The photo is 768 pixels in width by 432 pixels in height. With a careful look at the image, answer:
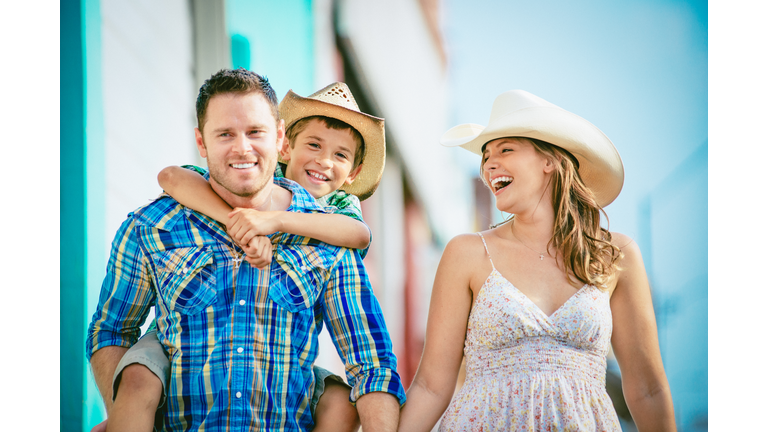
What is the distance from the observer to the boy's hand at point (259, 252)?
1.70m

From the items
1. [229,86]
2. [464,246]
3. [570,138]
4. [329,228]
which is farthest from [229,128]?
[570,138]

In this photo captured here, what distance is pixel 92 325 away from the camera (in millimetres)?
1796

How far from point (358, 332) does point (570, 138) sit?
3.40 ft

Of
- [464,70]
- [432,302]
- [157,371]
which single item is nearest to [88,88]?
[157,371]

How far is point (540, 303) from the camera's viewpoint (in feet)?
6.55

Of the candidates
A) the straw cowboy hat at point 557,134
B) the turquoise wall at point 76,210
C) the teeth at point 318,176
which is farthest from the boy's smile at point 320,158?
the turquoise wall at point 76,210

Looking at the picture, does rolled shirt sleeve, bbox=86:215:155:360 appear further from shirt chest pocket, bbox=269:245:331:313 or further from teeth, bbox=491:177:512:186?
teeth, bbox=491:177:512:186

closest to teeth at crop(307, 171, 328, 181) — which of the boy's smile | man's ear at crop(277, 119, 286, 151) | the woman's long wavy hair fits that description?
the boy's smile

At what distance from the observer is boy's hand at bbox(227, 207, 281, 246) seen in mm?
1691

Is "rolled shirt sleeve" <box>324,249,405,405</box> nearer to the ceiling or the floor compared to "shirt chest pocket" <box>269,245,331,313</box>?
nearer to the floor

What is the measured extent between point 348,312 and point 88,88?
1530mm

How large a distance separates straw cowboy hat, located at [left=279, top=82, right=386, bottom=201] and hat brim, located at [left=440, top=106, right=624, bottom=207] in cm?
31

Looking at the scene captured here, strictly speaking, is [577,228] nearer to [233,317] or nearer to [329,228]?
[329,228]
